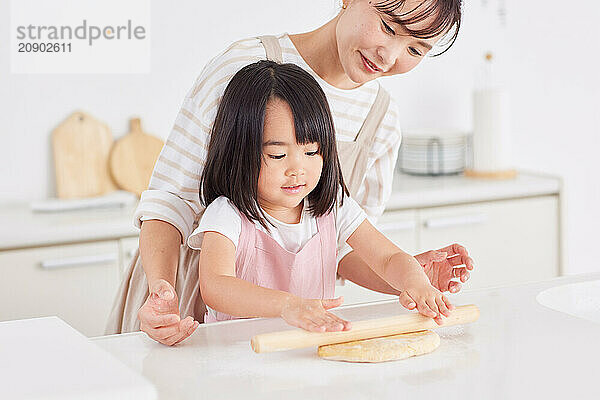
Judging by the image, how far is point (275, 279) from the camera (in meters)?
1.22

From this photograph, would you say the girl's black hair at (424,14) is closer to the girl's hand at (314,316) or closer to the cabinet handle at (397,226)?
the girl's hand at (314,316)

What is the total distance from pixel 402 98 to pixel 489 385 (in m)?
2.27

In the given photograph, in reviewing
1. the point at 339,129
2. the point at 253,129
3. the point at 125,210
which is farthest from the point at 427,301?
the point at 125,210

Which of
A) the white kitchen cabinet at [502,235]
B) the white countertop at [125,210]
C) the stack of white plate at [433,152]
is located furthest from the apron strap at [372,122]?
the stack of white plate at [433,152]

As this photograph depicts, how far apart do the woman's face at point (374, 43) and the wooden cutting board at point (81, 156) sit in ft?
5.00

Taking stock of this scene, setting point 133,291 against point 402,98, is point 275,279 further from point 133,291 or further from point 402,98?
point 402,98

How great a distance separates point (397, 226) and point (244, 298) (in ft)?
5.10

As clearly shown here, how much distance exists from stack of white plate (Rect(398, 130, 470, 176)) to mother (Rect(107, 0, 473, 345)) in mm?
1425

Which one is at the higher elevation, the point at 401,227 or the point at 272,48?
the point at 272,48

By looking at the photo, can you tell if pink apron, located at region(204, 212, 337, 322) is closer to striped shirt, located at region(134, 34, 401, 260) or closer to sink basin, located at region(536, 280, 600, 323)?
striped shirt, located at region(134, 34, 401, 260)

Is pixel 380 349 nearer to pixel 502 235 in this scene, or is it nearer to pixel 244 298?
pixel 244 298

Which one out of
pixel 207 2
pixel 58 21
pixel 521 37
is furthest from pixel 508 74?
pixel 58 21

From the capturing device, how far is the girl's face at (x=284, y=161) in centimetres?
114

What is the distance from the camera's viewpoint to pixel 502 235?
2795mm
